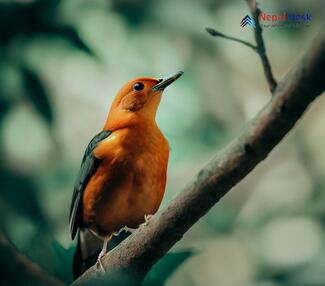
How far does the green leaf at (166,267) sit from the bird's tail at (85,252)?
0.16 metres

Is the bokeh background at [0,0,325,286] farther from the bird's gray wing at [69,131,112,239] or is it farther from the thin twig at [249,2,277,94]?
the thin twig at [249,2,277,94]

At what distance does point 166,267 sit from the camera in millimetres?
1621

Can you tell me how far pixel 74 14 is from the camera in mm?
1755

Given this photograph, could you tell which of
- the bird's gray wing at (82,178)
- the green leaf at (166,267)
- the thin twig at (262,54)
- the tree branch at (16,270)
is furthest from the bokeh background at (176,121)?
the thin twig at (262,54)

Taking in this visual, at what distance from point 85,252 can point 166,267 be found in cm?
23

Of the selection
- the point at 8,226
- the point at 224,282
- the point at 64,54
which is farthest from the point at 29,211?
the point at 224,282

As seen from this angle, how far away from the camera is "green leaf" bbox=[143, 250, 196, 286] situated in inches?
63.4

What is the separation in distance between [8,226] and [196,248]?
1.75 ft

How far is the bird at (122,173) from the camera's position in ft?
4.87

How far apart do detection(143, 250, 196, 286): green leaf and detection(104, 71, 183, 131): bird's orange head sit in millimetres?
379

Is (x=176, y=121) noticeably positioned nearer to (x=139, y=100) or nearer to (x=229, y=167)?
(x=139, y=100)

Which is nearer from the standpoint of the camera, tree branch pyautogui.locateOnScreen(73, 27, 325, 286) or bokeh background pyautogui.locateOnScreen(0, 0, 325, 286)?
tree branch pyautogui.locateOnScreen(73, 27, 325, 286)

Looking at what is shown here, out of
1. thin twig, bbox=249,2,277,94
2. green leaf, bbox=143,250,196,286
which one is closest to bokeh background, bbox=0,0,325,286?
green leaf, bbox=143,250,196,286

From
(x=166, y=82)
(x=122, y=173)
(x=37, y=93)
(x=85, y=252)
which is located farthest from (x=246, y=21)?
(x=85, y=252)
